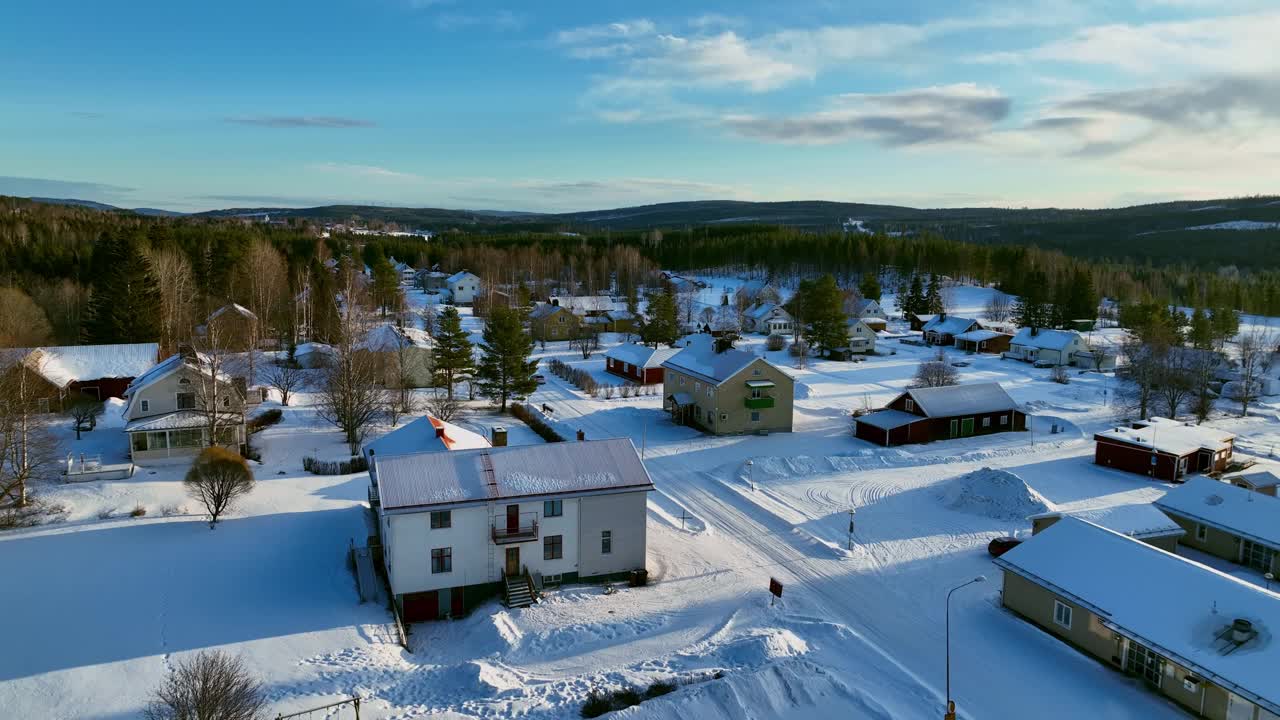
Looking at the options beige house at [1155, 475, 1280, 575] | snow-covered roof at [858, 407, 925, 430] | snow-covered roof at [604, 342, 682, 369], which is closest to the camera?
beige house at [1155, 475, 1280, 575]

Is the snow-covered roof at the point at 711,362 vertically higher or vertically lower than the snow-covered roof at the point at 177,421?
higher

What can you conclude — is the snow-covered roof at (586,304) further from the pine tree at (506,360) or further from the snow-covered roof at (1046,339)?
the snow-covered roof at (1046,339)

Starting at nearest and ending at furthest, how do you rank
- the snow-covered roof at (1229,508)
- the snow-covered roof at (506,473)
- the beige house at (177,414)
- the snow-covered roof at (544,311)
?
the snow-covered roof at (506,473) < the snow-covered roof at (1229,508) < the beige house at (177,414) < the snow-covered roof at (544,311)

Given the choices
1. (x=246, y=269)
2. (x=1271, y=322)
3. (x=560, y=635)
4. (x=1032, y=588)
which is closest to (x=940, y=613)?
(x=1032, y=588)

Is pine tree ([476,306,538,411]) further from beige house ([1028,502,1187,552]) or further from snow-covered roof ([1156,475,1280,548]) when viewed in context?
snow-covered roof ([1156,475,1280,548])

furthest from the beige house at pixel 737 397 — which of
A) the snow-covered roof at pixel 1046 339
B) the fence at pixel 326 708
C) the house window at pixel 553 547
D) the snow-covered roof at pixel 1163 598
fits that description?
the snow-covered roof at pixel 1046 339

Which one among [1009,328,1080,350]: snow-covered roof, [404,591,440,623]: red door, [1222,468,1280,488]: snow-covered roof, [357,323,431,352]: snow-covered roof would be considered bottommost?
[404,591,440,623]: red door

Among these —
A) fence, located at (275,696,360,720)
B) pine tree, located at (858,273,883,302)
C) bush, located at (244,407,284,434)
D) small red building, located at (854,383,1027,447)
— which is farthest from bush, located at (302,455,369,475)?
pine tree, located at (858,273,883,302)

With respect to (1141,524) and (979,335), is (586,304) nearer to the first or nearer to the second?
(979,335)
